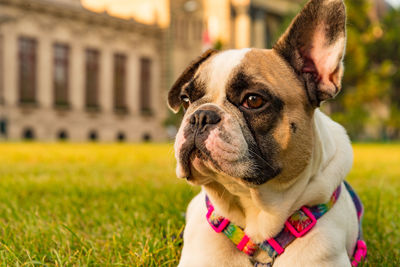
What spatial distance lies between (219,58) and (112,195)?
8.62ft

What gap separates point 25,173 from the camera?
21.9 feet

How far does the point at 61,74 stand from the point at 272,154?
114ft

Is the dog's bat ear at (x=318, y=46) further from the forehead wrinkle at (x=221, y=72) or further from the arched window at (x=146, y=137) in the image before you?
the arched window at (x=146, y=137)

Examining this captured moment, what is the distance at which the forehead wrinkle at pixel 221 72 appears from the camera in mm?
2355

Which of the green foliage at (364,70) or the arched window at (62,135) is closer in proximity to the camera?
the green foliage at (364,70)

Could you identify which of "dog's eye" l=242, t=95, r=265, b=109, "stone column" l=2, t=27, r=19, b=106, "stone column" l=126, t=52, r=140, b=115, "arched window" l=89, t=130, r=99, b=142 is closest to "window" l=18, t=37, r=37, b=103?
"stone column" l=2, t=27, r=19, b=106

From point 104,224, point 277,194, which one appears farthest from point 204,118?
point 104,224

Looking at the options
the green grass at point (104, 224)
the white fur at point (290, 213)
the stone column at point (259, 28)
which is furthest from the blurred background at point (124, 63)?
the white fur at point (290, 213)

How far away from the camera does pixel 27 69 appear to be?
107 ft

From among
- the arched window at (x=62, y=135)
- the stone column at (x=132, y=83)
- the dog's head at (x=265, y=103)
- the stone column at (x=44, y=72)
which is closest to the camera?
the dog's head at (x=265, y=103)

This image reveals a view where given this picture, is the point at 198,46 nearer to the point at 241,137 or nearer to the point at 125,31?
the point at 125,31

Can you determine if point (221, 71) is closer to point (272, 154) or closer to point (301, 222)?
point (272, 154)

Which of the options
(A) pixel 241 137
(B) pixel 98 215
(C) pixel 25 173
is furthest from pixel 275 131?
(C) pixel 25 173

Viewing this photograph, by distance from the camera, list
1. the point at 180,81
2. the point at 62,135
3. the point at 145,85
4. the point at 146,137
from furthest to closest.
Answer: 1. the point at 145,85
2. the point at 146,137
3. the point at 62,135
4. the point at 180,81
